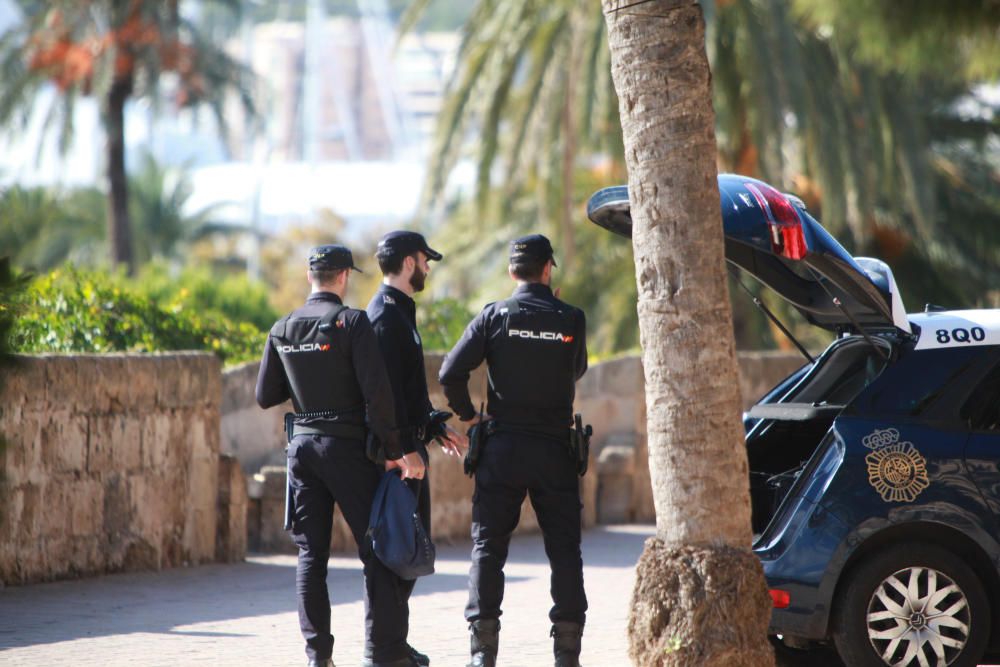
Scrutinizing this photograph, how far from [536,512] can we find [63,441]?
3.67 meters

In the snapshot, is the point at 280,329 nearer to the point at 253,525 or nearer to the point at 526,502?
the point at 253,525

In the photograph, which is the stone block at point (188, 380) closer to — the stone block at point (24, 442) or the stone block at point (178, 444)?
the stone block at point (178, 444)

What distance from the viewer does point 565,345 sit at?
637 cm

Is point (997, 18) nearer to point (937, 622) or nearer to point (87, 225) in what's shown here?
point (937, 622)

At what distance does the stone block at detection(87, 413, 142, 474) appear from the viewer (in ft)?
29.3

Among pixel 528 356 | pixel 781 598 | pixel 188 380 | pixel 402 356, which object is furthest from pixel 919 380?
pixel 188 380

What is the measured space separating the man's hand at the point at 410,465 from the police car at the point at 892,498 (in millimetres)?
1434

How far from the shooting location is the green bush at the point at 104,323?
9.86 metres

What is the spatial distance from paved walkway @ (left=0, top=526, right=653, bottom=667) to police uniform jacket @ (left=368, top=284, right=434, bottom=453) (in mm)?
1135

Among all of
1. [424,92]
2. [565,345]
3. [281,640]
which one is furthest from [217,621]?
[424,92]

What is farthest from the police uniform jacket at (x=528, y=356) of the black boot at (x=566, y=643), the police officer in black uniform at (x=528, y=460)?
the black boot at (x=566, y=643)

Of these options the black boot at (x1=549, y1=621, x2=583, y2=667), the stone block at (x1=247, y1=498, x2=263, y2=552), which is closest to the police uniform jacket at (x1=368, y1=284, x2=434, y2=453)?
the black boot at (x1=549, y1=621, x2=583, y2=667)

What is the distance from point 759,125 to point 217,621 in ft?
34.3

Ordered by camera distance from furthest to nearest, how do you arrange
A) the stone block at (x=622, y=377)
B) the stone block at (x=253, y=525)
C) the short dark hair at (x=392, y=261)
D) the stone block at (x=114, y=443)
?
1. the stone block at (x=622, y=377)
2. the stone block at (x=253, y=525)
3. the stone block at (x=114, y=443)
4. the short dark hair at (x=392, y=261)
